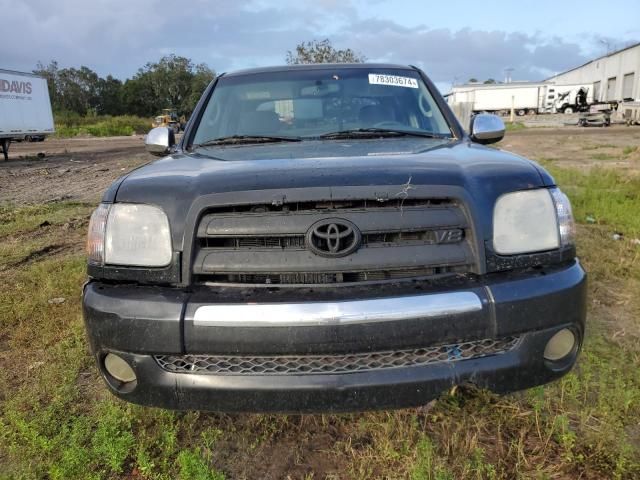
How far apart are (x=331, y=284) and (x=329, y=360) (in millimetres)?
268

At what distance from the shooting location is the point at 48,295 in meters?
3.86

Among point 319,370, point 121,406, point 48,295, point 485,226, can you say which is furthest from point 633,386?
point 48,295

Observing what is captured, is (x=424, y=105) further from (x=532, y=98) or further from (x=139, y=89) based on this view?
(x=139, y=89)

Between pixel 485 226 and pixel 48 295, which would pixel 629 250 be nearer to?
pixel 485 226

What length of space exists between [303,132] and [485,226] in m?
1.36

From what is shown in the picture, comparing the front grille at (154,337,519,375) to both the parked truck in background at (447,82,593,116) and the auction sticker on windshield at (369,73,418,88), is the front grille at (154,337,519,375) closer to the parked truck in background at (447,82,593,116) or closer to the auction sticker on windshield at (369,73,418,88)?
the auction sticker on windshield at (369,73,418,88)

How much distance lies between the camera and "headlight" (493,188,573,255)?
74.0 inches

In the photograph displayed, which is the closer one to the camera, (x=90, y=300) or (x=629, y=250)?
(x=90, y=300)

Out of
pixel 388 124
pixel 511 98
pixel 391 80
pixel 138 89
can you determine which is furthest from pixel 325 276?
pixel 138 89

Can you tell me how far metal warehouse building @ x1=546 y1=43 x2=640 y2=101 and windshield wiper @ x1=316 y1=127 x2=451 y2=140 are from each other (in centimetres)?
5601

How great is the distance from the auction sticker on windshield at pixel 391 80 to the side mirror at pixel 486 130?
0.54m

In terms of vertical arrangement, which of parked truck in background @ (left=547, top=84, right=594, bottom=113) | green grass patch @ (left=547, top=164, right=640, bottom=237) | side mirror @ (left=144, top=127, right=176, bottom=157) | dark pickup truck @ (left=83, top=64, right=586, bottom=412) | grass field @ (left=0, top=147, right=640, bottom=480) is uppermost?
parked truck in background @ (left=547, top=84, right=594, bottom=113)

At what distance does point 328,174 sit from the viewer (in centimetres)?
186

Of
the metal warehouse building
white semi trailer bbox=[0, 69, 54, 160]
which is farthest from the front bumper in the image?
the metal warehouse building
